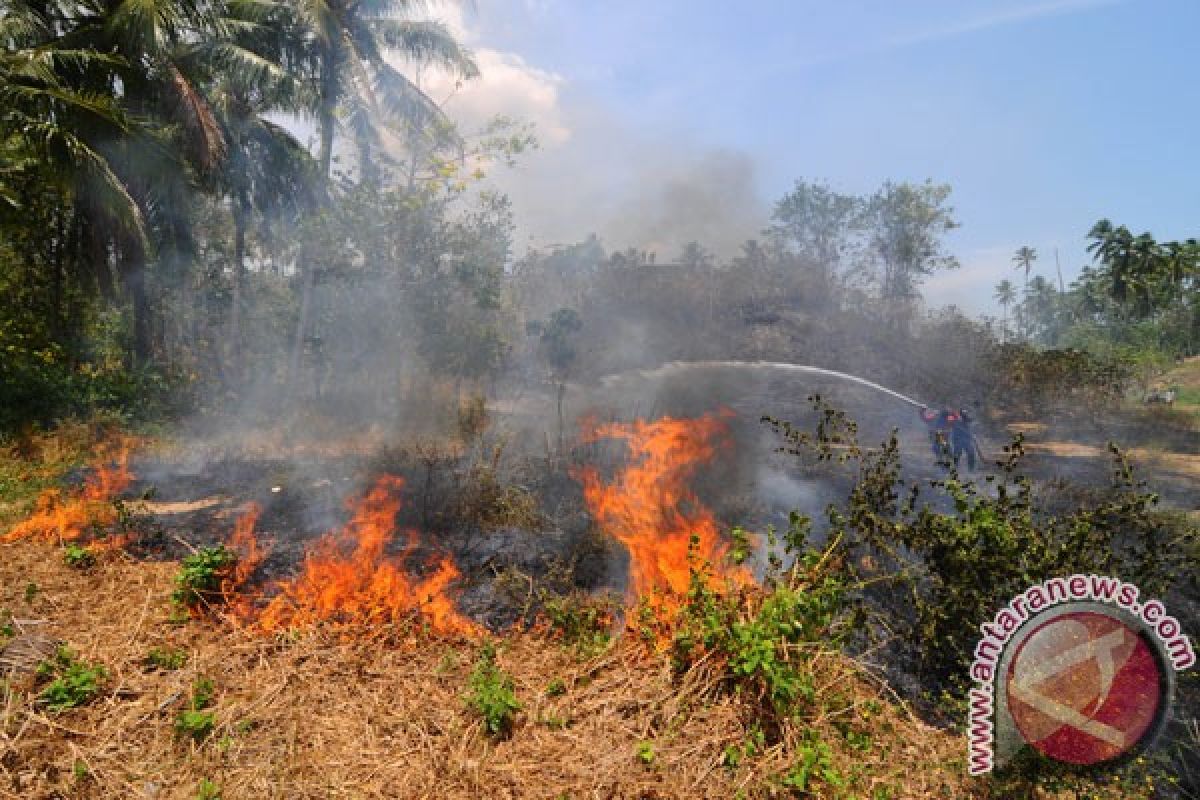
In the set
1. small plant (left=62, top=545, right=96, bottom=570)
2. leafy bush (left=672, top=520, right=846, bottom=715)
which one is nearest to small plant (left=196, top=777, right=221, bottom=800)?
leafy bush (left=672, top=520, right=846, bottom=715)

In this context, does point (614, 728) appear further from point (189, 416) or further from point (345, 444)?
point (189, 416)

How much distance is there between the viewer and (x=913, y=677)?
16.3ft

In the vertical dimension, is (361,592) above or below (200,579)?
below

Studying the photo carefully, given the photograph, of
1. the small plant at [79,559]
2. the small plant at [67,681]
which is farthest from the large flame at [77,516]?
the small plant at [67,681]

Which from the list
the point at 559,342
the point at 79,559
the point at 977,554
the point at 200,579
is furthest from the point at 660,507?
the point at 559,342

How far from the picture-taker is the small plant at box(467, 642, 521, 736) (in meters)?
4.00

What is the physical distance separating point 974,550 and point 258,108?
59.9 ft

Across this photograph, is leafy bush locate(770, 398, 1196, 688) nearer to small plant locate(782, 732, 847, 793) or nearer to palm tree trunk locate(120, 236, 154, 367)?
small plant locate(782, 732, 847, 793)

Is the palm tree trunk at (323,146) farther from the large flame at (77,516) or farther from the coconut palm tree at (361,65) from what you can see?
the large flame at (77,516)

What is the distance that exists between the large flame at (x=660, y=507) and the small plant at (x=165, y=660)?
11.4 feet

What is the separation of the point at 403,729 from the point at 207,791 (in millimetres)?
1092

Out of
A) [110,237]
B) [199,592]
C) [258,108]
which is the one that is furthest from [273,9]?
[199,592]

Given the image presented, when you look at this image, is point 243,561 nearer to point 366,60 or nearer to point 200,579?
point 200,579

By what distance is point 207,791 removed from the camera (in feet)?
11.4
